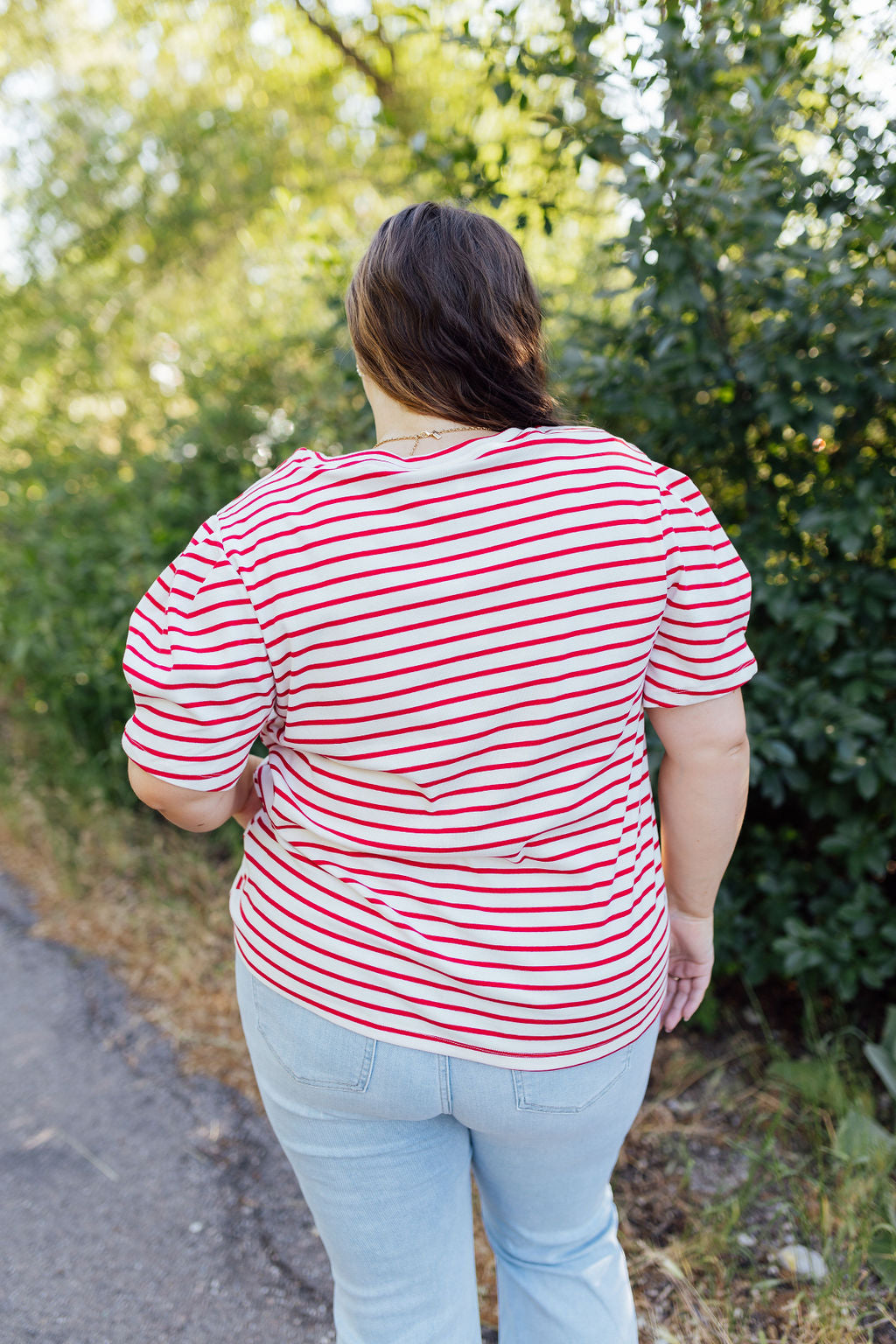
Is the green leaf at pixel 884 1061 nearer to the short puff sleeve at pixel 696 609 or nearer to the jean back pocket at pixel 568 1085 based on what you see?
the jean back pocket at pixel 568 1085

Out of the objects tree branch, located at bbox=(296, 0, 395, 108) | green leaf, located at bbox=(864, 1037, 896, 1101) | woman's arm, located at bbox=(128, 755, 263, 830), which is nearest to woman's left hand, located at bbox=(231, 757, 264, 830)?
woman's arm, located at bbox=(128, 755, 263, 830)

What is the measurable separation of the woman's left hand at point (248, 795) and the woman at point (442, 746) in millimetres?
77

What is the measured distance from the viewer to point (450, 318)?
3.34 feet

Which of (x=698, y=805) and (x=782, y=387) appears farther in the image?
(x=782, y=387)

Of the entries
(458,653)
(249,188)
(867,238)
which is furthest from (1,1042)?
(249,188)

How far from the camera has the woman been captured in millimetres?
973

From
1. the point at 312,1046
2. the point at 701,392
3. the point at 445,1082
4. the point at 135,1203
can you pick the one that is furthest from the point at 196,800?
the point at 701,392

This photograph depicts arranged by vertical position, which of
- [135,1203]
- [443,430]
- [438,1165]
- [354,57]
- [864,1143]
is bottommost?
[135,1203]

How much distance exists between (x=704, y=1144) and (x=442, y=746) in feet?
5.94

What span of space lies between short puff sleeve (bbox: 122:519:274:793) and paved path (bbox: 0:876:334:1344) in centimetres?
152

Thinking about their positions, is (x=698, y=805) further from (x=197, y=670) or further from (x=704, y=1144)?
(x=704, y=1144)

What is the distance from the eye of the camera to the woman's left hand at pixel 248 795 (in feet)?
4.08

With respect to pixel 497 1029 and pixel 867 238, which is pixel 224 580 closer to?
pixel 497 1029

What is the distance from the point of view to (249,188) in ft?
24.8
